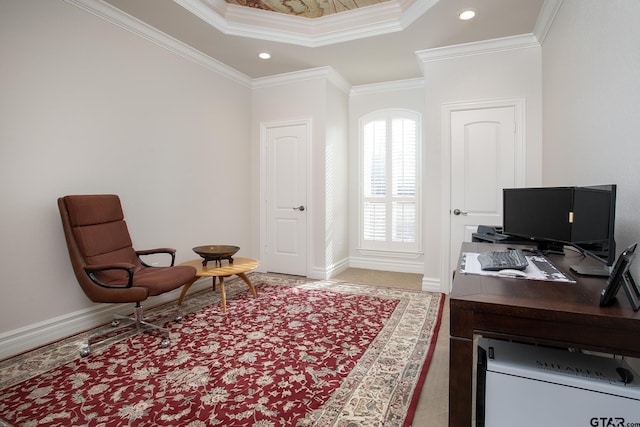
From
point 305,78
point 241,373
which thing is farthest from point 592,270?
point 305,78

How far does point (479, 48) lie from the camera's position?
3.73 metres

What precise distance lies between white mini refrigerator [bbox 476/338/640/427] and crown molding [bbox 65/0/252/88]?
12.4ft

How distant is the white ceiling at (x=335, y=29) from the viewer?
308 centimetres

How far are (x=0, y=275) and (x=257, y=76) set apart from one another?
3.65 meters

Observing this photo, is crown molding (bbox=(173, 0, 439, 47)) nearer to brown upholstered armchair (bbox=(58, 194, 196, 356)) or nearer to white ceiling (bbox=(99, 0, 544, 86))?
white ceiling (bbox=(99, 0, 544, 86))

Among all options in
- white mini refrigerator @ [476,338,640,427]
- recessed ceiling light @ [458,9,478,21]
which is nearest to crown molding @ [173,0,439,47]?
recessed ceiling light @ [458,9,478,21]

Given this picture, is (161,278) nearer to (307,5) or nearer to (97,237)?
(97,237)

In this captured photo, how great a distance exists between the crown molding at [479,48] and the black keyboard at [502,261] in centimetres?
276

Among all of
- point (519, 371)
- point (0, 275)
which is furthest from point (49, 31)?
point (519, 371)

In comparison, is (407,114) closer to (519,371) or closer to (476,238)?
(476,238)

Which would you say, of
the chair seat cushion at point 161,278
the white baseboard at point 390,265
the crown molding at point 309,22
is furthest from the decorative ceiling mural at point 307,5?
the white baseboard at point 390,265

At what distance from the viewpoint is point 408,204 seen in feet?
16.3

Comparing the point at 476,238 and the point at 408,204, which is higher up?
the point at 408,204

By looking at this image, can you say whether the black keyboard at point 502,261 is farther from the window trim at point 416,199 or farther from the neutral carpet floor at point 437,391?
the window trim at point 416,199
